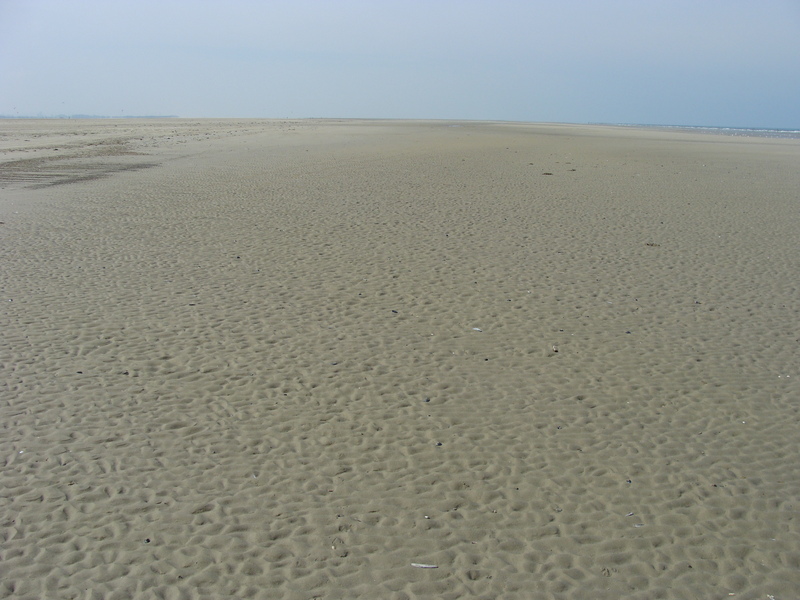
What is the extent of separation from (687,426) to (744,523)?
5.30 ft

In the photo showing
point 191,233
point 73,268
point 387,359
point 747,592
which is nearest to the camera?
point 747,592

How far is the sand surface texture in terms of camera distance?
16.1 feet

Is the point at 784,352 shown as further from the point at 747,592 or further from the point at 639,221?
the point at 639,221

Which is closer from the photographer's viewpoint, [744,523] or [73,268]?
[744,523]

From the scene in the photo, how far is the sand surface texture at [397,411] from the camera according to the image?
4914 mm

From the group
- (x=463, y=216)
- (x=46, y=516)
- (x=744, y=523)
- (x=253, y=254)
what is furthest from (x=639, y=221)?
(x=46, y=516)

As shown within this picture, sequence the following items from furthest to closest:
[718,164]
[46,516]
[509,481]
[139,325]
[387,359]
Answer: [718,164] → [139,325] → [387,359] → [509,481] → [46,516]

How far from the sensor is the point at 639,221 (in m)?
17.4

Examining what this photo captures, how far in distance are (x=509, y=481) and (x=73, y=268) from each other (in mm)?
10013

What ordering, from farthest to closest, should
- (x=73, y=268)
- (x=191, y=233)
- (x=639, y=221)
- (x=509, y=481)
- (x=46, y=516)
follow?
(x=639, y=221)
(x=191, y=233)
(x=73, y=268)
(x=509, y=481)
(x=46, y=516)

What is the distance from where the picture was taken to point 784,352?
8938 mm

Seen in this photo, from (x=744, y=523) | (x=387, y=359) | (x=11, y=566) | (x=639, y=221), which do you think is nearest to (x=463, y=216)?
(x=639, y=221)

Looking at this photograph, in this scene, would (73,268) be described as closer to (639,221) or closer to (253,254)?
(253,254)

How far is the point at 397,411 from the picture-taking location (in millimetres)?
7176
